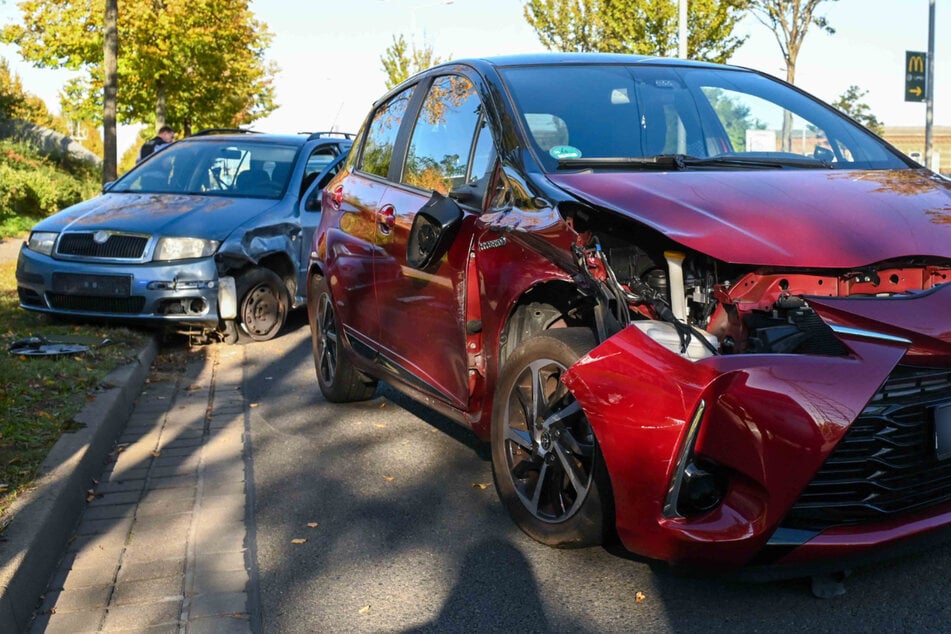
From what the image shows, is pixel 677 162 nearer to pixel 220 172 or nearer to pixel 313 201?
pixel 313 201

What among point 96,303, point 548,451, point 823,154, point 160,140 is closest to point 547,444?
point 548,451

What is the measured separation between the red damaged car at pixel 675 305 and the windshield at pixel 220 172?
16.1ft

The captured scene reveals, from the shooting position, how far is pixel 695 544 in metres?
3.31

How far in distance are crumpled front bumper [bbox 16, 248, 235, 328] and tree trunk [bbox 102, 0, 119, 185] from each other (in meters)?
12.0

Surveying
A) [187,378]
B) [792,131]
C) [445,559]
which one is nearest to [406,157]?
[792,131]

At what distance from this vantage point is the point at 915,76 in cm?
3247

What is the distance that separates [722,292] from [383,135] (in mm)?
3193

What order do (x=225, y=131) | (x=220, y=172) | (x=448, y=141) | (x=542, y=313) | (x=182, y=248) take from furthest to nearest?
1. (x=225, y=131)
2. (x=220, y=172)
3. (x=182, y=248)
4. (x=448, y=141)
5. (x=542, y=313)

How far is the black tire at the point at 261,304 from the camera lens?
380 inches

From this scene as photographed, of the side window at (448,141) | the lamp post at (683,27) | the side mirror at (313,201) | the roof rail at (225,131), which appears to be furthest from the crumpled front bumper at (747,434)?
the lamp post at (683,27)

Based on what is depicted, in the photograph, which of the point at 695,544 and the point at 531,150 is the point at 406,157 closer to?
the point at 531,150

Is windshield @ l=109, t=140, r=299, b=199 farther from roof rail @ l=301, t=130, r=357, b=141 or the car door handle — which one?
the car door handle

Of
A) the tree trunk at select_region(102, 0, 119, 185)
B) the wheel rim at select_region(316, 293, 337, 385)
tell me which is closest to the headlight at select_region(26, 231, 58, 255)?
the wheel rim at select_region(316, 293, 337, 385)

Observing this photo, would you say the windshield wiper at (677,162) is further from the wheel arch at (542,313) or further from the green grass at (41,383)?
the green grass at (41,383)
